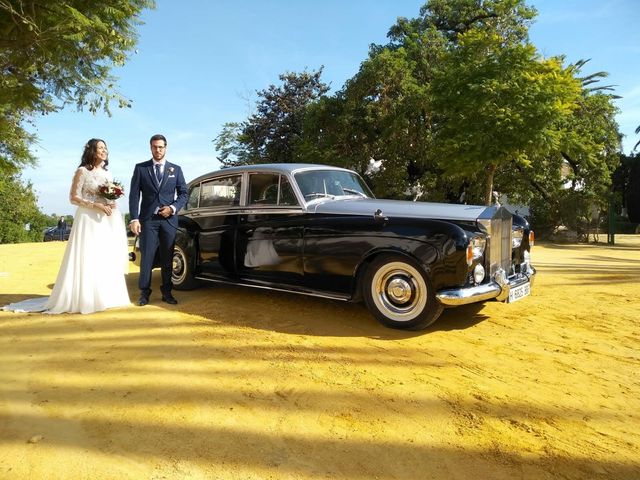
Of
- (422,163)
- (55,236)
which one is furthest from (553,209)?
(55,236)

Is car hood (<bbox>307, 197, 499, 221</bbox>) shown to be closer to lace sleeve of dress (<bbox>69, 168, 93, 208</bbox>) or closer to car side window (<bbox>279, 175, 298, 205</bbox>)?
car side window (<bbox>279, 175, 298, 205</bbox>)

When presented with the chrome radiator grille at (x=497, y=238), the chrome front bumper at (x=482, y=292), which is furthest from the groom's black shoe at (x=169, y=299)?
the chrome radiator grille at (x=497, y=238)

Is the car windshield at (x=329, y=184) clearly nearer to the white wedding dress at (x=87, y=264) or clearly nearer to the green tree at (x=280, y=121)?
the white wedding dress at (x=87, y=264)

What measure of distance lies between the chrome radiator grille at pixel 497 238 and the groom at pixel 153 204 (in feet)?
12.3

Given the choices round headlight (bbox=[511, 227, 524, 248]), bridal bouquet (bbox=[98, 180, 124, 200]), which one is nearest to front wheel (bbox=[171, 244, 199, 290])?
bridal bouquet (bbox=[98, 180, 124, 200])

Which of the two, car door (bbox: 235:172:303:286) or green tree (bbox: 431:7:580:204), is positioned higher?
green tree (bbox: 431:7:580:204)

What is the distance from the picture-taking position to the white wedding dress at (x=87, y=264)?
5277 millimetres

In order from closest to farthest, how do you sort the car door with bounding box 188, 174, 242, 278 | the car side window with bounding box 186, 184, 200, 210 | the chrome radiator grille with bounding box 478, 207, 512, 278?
the chrome radiator grille with bounding box 478, 207, 512, 278 → the car door with bounding box 188, 174, 242, 278 → the car side window with bounding box 186, 184, 200, 210

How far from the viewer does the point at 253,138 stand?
30.0 m

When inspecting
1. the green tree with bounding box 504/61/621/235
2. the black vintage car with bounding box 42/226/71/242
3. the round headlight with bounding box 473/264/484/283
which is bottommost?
the round headlight with bounding box 473/264/484/283

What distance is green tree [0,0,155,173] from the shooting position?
8.95 meters

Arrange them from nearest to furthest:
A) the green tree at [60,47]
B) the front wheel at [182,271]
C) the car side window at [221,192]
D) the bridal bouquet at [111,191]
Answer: the bridal bouquet at [111,191], the car side window at [221,192], the front wheel at [182,271], the green tree at [60,47]

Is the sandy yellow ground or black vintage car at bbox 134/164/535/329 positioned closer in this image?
the sandy yellow ground

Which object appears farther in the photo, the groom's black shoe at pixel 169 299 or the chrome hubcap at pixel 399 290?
the groom's black shoe at pixel 169 299
